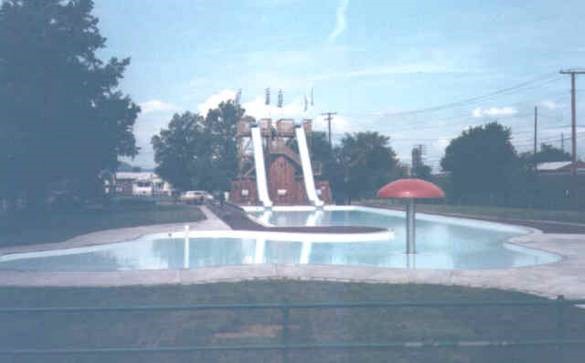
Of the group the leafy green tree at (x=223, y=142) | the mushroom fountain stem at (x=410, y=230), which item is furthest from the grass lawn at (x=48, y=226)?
the leafy green tree at (x=223, y=142)

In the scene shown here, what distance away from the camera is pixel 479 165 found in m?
52.5

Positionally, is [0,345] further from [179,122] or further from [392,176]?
[179,122]

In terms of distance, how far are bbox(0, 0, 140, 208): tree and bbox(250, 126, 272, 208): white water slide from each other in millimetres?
13096

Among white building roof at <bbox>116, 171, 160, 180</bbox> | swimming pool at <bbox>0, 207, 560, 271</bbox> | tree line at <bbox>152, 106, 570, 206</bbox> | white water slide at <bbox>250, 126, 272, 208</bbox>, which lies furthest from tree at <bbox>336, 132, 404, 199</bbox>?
white building roof at <bbox>116, 171, 160, 180</bbox>

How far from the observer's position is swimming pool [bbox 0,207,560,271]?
17.1 meters

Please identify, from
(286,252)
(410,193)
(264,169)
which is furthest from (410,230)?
(264,169)

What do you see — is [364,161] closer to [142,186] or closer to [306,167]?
[306,167]

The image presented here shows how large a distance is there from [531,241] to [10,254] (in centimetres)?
1451

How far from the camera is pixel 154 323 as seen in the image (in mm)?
9195

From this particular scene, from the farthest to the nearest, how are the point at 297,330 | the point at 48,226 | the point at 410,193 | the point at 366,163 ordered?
the point at 366,163 → the point at 48,226 → the point at 410,193 → the point at 297,330

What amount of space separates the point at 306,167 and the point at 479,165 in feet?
41.4

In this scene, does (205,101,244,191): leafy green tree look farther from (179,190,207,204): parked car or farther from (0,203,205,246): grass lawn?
(0,203,205,246): grass lawn

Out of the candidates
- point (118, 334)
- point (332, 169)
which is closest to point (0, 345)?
point (118, 334)

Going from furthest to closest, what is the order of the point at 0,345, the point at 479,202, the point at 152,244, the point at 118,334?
the point at 479,202, the point at 152,244, the point at 118,334, the point at 0,345
